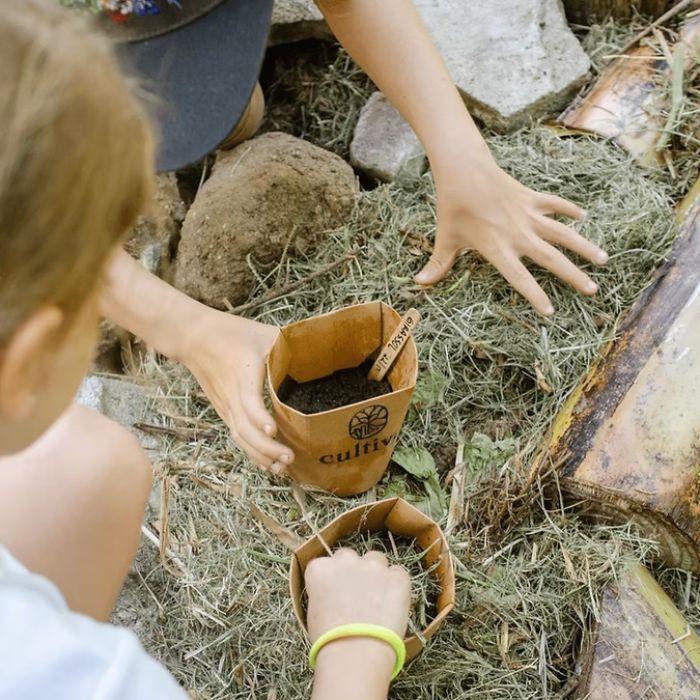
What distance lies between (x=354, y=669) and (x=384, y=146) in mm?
1198

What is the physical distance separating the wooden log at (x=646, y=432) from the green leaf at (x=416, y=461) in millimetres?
194

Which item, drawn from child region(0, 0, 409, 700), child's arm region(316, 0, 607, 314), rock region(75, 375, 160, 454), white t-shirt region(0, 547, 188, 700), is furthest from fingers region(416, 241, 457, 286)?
white t-shirt region(0, 547, 188, 700)

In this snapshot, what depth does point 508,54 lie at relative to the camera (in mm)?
1923

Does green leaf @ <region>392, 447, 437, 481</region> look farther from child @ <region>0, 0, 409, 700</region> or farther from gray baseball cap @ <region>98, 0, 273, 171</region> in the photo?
child @ <region>0, 0, 409, 700</region>

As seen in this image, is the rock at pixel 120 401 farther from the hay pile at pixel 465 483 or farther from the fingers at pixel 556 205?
the fingers at pixel 556 205

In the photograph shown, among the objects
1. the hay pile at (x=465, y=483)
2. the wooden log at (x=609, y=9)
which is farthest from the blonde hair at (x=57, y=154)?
the wooden log at (x=609, y=9)

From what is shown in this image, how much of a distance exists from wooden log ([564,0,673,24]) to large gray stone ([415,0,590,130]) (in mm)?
104

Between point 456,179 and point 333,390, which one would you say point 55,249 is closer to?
point 333,390

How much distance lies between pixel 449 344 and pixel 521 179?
41cm

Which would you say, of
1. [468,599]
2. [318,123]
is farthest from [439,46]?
[468,599]

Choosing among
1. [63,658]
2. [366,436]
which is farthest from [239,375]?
[63,658]

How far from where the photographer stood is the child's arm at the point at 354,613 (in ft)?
3.37

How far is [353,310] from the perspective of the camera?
4.19 ft

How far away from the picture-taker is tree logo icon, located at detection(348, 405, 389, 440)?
118 centimetres
